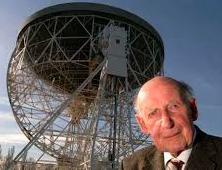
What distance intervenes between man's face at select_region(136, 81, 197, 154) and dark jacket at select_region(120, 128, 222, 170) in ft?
0.31

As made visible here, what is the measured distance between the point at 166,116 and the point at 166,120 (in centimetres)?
5

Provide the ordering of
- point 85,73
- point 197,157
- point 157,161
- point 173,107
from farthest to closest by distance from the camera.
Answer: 1. point 85,73
2. point 157,161
3. point 173,107
4. point 197,157

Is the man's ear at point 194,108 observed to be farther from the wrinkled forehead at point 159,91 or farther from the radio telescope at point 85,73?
the radio telescope at point 85,73

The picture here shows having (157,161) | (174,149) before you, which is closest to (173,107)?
(174,149)

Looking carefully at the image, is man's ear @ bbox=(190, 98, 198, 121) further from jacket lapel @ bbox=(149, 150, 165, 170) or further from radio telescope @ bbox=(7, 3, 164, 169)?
radio telescope @ bbox=(7, 3, 164, 169)

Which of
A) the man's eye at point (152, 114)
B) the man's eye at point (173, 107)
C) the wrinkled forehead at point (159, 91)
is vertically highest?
the wrinkled forehead at point (159, 91)

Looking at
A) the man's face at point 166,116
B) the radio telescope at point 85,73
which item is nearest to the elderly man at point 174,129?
the man's face at point 166,116

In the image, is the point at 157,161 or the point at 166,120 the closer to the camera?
the point at 166,120

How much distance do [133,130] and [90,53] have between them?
19.5 ft

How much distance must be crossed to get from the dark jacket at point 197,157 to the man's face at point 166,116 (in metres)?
0.10

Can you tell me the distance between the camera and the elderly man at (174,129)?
3.33m

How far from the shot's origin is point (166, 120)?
11.0 feet

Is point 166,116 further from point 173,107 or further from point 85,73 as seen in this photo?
point 85,73

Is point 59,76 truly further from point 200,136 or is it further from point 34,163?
point 200,136
